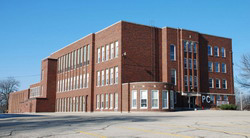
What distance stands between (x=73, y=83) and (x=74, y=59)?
468cm

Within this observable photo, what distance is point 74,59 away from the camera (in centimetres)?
5725

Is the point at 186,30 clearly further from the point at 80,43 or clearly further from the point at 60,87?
the point at 60,87

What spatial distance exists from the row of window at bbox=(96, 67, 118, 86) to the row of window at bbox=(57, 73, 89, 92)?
13.2ft

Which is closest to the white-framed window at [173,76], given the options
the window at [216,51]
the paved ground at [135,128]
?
the window at [216,51]

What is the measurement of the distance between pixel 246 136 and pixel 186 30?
38.8m

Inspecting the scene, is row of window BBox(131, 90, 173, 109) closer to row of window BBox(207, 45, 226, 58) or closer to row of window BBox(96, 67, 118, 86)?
row of window BBox(96, 67, 118, 86)

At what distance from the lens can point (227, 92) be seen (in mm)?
51781

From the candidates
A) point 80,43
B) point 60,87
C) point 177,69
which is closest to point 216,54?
point 177,69

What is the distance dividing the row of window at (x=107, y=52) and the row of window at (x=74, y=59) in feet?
12.8

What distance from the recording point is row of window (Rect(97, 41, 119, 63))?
4412cm

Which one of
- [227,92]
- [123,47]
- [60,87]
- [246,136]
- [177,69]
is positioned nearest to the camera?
[246,136]

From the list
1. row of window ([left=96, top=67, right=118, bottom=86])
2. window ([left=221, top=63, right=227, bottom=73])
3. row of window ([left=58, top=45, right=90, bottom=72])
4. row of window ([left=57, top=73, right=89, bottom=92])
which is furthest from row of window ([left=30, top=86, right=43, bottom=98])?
window ([left=221, top=63, right=227, bottom=73])

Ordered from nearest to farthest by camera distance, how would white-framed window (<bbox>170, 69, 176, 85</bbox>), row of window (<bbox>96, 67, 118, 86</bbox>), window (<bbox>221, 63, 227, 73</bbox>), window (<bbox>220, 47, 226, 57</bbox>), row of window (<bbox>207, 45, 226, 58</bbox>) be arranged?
row of window (<bbox>96, 67, 118, 86</bbox>) < white-framed window (<bbox>170, 69, 176, 85</bbox>) < row of window (<bbox>207, 45, 226, 58</bbox>) < window (<bbox>221, 63, 227, 73</bbox>) < window (<bbox>220, 47, 226, 57</bbox>)

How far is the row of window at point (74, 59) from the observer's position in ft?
171
